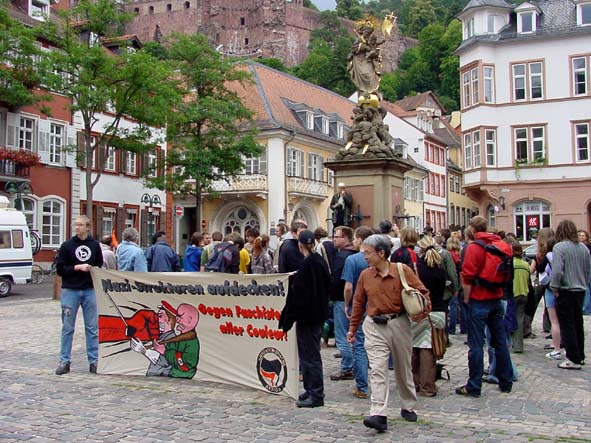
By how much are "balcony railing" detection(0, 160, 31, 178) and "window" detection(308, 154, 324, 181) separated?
2022cm

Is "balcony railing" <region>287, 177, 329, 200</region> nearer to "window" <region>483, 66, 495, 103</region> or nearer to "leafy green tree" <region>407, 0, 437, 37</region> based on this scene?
"window" <region>483, 66, 495, 103</region>

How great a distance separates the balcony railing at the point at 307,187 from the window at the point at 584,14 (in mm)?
17860

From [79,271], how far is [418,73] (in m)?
92.3

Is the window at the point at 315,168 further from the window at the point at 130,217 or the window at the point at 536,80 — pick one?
the window at the point at 536,80

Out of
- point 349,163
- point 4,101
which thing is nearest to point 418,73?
point 4,101

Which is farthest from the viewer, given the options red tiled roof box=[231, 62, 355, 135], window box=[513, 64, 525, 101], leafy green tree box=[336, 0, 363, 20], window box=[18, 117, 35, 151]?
leafy green tree box=[336, 0, 363, 20]

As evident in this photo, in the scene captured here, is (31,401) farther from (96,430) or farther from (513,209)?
(513,209)

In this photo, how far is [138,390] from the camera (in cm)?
824

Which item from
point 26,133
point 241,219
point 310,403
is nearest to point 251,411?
point 310,403

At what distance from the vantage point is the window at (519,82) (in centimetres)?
3878

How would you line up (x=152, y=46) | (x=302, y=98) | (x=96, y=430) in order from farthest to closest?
(x=302, y=98) → (x=152, y=46) → (x=96, y=430)

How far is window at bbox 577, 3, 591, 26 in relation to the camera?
37.9 m

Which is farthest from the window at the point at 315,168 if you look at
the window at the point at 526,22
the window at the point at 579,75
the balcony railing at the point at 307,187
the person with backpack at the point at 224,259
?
the person with backpack at the point at 224,259

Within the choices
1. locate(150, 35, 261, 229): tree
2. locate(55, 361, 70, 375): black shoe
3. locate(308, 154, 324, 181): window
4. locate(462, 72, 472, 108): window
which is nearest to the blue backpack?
locate(55, 361, 70, 375): black shoe
